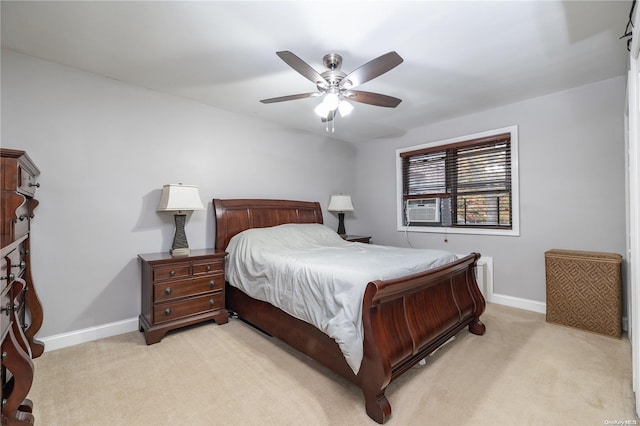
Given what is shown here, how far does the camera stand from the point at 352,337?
1664 mm

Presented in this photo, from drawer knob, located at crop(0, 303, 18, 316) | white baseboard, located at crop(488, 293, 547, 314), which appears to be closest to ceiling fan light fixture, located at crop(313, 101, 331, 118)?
drawer knob, located at crop(0, 303, 18, 316)

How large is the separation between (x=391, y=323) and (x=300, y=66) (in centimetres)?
A: 176

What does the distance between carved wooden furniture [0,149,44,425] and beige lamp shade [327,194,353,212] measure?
10.9 feet

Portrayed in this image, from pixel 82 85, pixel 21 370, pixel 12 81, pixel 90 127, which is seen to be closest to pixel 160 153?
pixel 90 127

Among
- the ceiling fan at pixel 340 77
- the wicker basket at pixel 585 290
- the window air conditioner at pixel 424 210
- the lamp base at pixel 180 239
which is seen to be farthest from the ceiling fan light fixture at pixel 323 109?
the wicker basket at pixel 585 290

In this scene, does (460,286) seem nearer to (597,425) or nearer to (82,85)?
(597,425)

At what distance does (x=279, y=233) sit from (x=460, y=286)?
1934 millimetres

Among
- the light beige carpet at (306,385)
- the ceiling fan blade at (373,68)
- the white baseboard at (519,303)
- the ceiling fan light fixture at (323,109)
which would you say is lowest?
the light beige carpet at (306,385)

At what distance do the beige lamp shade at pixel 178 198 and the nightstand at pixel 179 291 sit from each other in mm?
474

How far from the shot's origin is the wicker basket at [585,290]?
257cm

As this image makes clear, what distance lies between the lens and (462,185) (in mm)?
3908

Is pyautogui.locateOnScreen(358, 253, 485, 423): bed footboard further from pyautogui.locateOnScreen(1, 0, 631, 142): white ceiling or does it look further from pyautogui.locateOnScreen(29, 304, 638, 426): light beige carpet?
pyautogui.locateOnScreen(1, 0, 631, 142): white ceiling

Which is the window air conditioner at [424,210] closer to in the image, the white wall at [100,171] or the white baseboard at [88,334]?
the white wall at [100,171]

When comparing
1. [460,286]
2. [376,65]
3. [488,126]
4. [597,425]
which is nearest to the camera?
[597,425]
